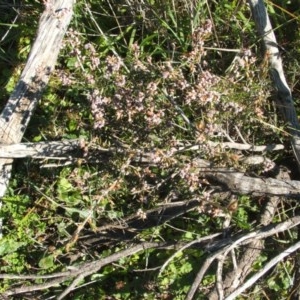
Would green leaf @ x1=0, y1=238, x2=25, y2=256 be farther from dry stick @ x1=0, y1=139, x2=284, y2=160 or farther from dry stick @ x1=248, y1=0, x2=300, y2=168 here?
dry stick @ x1=248, y1=0, x2=300, y2=168

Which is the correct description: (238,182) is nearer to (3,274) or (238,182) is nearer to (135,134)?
(135,134)

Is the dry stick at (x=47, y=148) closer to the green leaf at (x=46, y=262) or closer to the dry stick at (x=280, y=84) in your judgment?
the dry stick at (x=280, y=84)

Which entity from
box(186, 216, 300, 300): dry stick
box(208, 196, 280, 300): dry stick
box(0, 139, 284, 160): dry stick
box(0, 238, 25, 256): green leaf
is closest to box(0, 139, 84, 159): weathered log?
box(0, 139, 284, 160): dry stick

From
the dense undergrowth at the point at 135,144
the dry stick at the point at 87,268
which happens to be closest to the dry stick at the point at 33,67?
the dense undergrowth at the point at 135,144

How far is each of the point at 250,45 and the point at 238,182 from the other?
863mm

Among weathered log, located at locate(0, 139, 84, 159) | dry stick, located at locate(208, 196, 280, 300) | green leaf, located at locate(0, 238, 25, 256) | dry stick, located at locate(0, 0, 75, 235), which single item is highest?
dry stick, located at locate(0, 0, 75, 235)

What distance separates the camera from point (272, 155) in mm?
3598

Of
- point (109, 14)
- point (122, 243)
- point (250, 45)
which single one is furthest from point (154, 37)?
point (122, 243)

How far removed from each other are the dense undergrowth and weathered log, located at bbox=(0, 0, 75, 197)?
0.37 feet

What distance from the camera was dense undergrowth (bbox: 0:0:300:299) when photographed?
310 centimetres

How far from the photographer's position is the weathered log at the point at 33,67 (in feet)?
11.0

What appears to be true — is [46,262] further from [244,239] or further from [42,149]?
[244,239]

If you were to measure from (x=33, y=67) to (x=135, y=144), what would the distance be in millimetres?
748

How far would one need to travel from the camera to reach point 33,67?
3.38m
